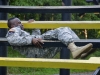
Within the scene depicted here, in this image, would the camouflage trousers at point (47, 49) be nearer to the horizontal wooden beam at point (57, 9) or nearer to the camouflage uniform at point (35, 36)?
the camouflage uniform at point (35, 36)

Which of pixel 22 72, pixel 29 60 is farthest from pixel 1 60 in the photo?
pixel 22 72

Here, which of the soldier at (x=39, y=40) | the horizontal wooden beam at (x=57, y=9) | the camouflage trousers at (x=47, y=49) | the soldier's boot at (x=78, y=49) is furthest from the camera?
the horizontal wooden beam at (x=57, y=9)

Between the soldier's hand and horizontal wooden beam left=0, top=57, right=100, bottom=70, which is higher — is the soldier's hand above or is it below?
above

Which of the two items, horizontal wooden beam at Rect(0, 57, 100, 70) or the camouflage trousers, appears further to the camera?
the camouflage trousers

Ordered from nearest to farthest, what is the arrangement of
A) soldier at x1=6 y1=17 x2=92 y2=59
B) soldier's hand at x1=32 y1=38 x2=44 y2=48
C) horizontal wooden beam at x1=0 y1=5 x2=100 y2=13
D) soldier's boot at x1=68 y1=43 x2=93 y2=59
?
soldier's boot at x1=68 y1=43 x2=93 y2=59 < soldier at x1=6 y1=17 x2=92 y2=59 < soldier's hand at x1=32 y1=38 x2=44 y2=48 < horizontal wooden beam at x1=0 y1=5 x2=100 y2=13

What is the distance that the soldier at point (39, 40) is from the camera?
332 centimetres

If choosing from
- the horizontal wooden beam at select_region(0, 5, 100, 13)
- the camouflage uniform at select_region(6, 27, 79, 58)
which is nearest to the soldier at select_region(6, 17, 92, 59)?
the camouflage uniform at select_region(6, 27, 79, 58)

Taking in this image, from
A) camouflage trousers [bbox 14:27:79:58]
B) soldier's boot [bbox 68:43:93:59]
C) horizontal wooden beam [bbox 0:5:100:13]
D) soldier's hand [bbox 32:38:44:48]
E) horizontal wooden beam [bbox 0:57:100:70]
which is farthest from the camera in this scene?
horizontal wooden beam [bbox 0:5:100:13]

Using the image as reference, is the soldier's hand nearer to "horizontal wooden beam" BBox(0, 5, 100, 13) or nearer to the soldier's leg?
the soldier's leg

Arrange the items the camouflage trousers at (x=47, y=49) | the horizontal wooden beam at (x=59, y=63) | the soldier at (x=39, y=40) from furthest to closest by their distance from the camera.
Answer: the camouflage trousers at (x=47, y=49)
the soldier at (x=39, y=40)
the horizontal wooden beam at (x=59, y=63)

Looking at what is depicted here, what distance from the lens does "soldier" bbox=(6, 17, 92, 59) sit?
3319 millimetres

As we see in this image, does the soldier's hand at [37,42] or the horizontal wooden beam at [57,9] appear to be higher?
the horizontal wooden beam at [57,9]

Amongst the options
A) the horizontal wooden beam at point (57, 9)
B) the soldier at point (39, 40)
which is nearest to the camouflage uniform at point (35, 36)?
the soldier at point (39, 40)

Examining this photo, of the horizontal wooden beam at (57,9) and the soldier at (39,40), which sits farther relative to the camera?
the horizontal wooden beam at (57,9)
